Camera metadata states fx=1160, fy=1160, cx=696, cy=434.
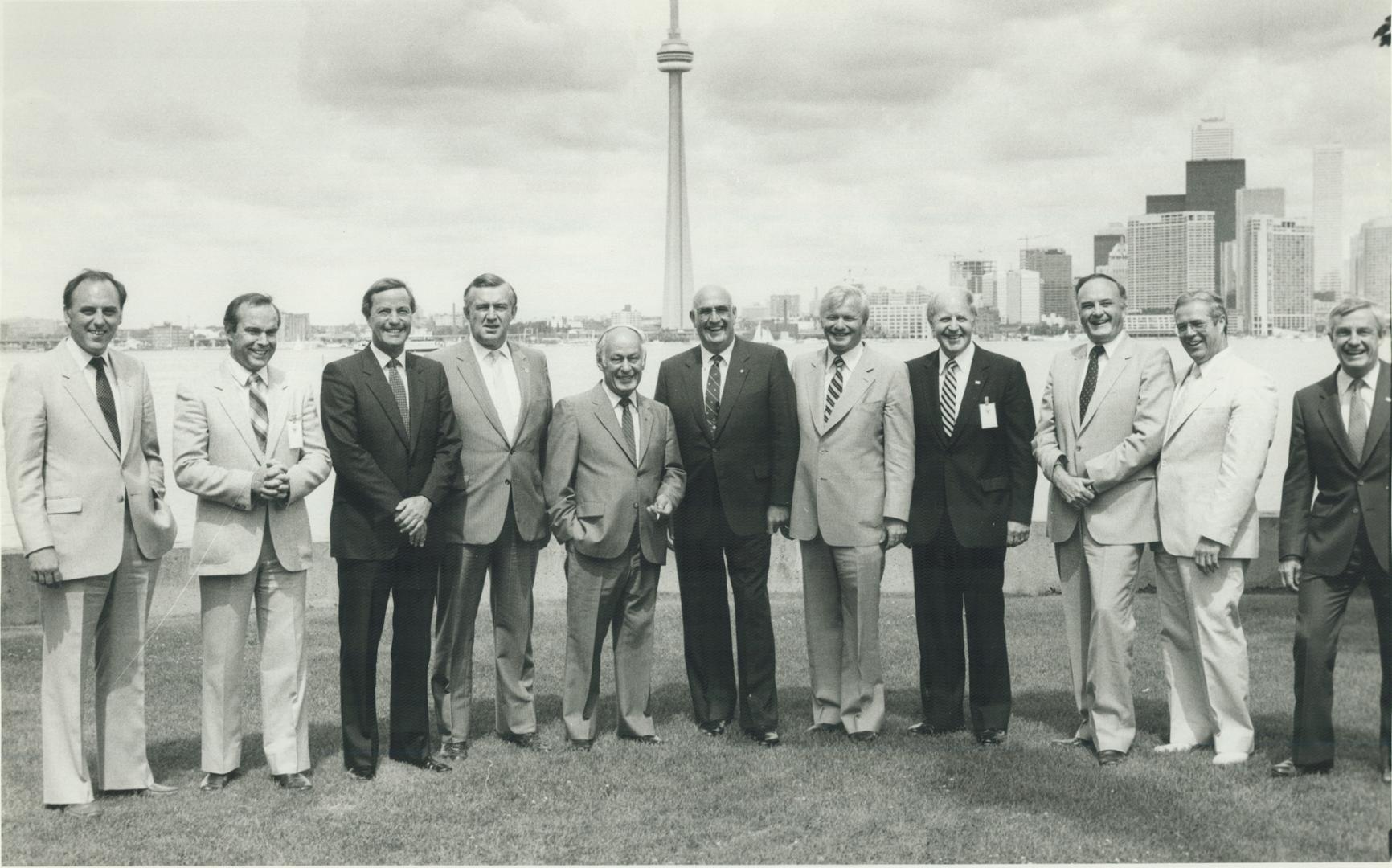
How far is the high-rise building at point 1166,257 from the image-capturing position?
616 centimetres

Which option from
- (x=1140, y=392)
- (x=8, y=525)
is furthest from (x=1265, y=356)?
(x=8, y=525)

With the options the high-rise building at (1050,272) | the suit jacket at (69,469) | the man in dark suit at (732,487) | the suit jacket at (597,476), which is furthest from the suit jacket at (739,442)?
the high-rise building at (1050,272)

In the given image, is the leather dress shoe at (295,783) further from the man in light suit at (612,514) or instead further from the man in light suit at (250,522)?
the man in light suit at (612,514)

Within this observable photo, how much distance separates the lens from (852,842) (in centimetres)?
421

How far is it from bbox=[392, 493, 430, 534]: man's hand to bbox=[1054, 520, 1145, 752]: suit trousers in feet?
9.56

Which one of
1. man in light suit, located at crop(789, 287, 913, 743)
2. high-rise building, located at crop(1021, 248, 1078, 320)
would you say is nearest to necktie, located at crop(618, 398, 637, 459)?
man in light suit, located at crop(789, 287, 913, 743)

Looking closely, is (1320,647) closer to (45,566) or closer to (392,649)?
(392,649)

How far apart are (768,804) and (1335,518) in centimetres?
249

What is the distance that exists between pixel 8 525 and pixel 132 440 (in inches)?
301

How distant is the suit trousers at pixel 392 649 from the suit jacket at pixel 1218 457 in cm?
327

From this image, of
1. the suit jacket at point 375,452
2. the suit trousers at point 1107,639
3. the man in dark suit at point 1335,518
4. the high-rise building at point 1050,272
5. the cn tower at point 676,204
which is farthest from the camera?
the cn tower at point 676,204

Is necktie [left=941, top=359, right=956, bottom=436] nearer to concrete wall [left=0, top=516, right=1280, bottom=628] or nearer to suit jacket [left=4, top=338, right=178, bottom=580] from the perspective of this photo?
suit jacket [left=4, top=338, right=178, bottom=580]

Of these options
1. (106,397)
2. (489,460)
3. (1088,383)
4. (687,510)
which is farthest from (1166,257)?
(106,397)

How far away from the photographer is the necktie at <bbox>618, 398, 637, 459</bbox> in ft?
17.6
